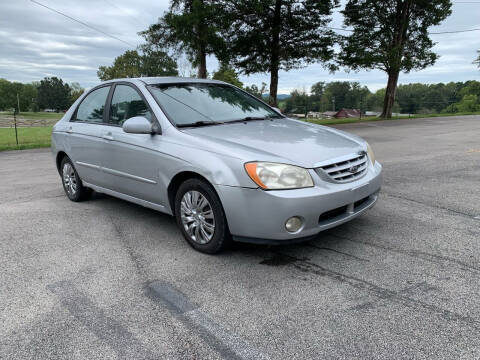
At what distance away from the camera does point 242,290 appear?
298cm

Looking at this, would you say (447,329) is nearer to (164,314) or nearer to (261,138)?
(164,314)

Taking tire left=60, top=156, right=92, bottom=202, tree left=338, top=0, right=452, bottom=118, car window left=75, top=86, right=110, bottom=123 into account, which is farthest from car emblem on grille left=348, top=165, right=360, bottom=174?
tree left=338, top=0, right=452, bottom=118

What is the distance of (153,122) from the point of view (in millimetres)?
4027

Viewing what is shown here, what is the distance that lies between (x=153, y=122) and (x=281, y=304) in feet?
7.38

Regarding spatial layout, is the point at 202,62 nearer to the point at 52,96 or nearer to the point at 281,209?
the point at 281,209

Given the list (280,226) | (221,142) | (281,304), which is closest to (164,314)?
(281,304)

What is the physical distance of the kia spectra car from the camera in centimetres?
317

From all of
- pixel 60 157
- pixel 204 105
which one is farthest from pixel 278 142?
pixel 60 157

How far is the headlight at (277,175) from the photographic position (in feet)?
10.3

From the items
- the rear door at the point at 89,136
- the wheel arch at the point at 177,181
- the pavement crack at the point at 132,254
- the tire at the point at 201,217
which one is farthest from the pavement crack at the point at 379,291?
the rear door at the point at 89,136

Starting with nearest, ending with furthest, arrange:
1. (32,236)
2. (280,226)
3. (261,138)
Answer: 1. (280,226)
2. (261,138)
3. (32,236)

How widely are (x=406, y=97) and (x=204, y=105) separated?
11106cm

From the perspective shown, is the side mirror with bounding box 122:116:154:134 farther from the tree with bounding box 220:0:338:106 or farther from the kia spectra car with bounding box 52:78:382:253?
the tree with bounding box 220:0:338:106

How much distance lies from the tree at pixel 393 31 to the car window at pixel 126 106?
2112 cm
